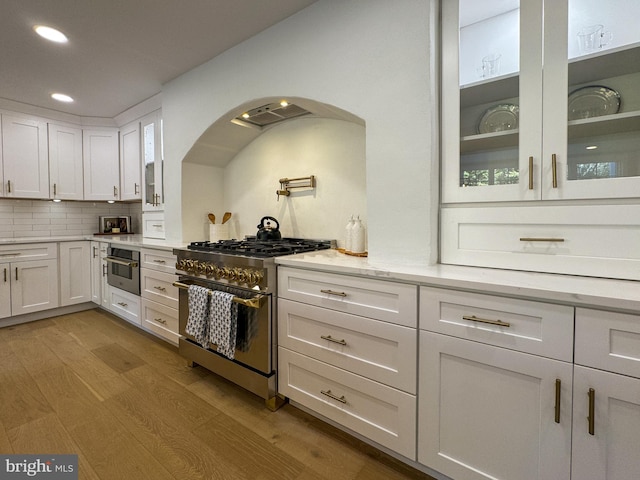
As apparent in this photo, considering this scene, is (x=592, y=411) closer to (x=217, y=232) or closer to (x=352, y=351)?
(x=352, y=351)

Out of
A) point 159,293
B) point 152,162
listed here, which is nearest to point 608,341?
point 159,293

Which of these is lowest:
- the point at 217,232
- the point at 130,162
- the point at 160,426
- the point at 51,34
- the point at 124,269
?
the point at 160,426

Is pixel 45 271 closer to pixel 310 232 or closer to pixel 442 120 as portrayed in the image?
pixel 310 232

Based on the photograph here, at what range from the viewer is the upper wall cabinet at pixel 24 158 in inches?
131

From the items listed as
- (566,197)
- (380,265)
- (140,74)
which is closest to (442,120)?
(566,197)

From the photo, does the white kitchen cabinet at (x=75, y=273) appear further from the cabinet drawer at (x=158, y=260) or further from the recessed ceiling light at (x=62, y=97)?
the recessed ceiling light at (x=62, y=97)

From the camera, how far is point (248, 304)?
5.78ft

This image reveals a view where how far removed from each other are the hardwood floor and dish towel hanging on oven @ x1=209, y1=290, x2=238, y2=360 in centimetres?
37

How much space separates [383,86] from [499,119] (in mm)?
588

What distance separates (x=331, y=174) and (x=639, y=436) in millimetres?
2005

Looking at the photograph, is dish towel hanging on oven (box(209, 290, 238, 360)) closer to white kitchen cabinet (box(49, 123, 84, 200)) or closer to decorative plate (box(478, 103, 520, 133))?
decorative plate (box(478, 103, 520, 133))

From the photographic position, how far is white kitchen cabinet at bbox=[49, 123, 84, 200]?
3654 millimetres

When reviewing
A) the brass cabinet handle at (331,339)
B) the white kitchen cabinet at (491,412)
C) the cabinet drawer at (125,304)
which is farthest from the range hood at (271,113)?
the cabinet drawer at (125,304)

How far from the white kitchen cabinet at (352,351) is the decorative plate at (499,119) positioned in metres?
0.86
